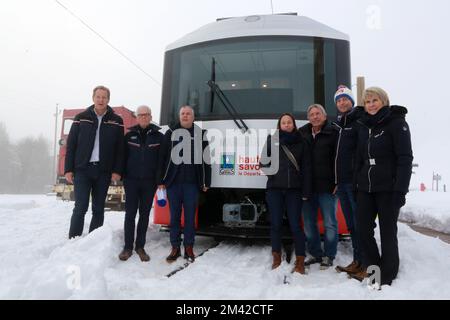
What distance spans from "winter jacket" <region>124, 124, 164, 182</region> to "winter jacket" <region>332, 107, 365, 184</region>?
1.87 meters

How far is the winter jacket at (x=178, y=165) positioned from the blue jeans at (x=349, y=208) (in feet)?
4.57

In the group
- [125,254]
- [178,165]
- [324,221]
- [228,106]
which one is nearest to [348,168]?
[324,221]

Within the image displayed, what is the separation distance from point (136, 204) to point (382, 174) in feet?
7.93

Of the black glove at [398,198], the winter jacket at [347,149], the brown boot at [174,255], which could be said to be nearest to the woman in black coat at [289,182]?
the winter jacket at [347,149]

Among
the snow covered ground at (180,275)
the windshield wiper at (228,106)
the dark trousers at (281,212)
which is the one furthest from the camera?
the windshield wiper at (228,106)

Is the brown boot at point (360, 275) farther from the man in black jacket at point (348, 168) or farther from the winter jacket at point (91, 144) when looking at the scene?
the winter jacket at point (91, 144)

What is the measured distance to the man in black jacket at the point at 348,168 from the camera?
3.13m

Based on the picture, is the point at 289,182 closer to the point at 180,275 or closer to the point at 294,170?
the point at 294,170

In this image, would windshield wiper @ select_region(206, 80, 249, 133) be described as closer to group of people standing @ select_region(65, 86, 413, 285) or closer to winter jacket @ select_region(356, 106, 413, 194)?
group of people standing @ select_region(65, 86, 413, 285)

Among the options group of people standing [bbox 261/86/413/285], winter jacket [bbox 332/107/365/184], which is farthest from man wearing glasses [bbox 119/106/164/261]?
winter jacket [bbox 332/107/365/184]

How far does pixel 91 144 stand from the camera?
362 cm

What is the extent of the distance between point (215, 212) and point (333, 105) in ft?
6.86

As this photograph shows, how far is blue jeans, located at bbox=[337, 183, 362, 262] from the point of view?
10.5 ft
